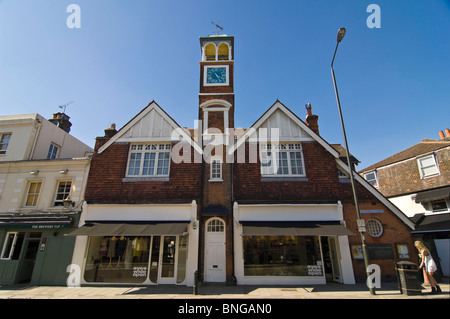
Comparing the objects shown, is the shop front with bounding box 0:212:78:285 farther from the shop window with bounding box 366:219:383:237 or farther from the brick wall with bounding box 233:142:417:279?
the shop window with bounding box 366:219:383:237

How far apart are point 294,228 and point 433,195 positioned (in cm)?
1084

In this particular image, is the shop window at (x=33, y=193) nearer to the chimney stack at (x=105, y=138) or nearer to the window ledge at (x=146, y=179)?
the chimney stack at (x=105, y=138)

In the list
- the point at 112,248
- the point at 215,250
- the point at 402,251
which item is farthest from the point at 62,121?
the point at 402,251

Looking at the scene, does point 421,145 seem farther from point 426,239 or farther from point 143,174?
point 143,174

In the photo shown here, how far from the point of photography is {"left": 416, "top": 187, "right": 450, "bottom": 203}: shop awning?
43.6ft

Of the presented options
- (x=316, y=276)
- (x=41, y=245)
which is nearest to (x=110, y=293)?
(x=41, y=245)

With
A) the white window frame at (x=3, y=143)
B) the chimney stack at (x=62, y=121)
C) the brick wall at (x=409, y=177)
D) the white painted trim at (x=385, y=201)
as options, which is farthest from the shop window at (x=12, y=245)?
the brick wall at (x=409, y=177)

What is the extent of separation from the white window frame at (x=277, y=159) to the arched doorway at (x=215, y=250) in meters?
3.83

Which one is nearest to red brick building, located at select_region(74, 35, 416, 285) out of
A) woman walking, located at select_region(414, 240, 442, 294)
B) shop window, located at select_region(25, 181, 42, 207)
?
woman walking, located at select_region(414, 240, 442, 294)

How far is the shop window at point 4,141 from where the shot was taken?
1389 centimetres

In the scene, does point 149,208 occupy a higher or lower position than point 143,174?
lower

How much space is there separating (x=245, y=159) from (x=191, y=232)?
16.3 ft

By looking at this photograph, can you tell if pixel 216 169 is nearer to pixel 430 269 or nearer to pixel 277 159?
pixel 277 159

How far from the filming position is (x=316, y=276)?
10.5 metres
